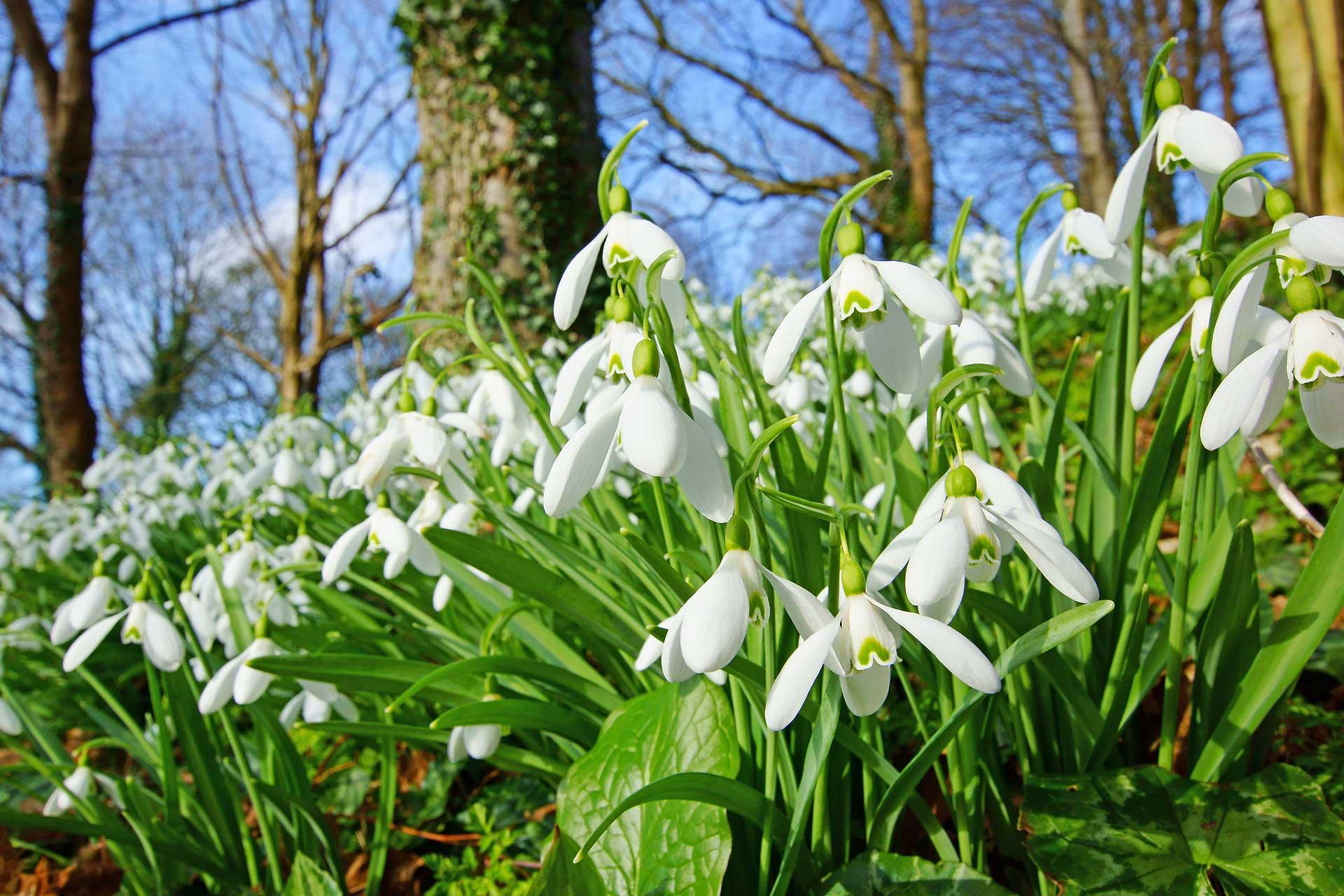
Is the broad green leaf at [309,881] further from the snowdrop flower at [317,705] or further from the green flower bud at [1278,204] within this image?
the green flower bud at [1278,204]

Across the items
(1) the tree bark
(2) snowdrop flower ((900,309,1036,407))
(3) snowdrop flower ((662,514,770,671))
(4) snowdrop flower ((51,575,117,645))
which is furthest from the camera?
(1) the tree bark

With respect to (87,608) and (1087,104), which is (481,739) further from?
(1087,104)

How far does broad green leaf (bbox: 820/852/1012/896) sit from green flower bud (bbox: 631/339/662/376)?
0.65 meters

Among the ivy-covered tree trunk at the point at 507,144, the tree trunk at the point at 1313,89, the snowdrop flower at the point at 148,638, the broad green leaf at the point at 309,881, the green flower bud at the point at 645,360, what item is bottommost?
the broad green leaf at the point at 309,881

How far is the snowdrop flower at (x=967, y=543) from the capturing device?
28.5 inches

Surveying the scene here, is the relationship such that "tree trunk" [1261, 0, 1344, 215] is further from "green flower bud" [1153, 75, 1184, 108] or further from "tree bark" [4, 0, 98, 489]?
"tree bark" [4, 0, 98, 489]

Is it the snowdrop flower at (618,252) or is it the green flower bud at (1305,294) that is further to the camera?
the snowdrop flower at (618,252)

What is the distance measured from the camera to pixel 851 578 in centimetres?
76

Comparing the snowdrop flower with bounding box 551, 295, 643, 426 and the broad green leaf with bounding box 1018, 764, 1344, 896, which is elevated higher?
the snowdrop flower with bounding box 551, 295, 643, 426

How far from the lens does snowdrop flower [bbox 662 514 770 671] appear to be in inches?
27.6

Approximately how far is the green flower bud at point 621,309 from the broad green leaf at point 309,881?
962 millimetres

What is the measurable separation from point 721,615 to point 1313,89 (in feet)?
8.69

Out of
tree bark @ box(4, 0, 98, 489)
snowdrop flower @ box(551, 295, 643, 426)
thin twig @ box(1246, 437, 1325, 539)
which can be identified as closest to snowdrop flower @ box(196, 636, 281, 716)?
snowdrop flower @ box(551, 295, 643, 426)

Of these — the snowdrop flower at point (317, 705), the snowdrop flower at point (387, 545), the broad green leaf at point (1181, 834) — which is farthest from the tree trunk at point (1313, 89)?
the snowdrop flower at point (317, 705)
